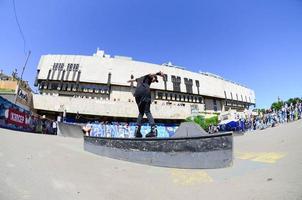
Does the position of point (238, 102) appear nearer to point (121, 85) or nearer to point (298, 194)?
point (121, 85)

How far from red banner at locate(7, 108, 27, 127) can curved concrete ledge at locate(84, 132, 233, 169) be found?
1677 centimetres

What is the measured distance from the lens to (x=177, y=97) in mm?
63625

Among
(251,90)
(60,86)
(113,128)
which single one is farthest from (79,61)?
(251,90)

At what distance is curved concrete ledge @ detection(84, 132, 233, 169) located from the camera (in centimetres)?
551

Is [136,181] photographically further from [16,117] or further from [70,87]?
[70,87]

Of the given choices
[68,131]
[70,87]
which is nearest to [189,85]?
[70,87]

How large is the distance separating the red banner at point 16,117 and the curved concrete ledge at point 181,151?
16770 mm

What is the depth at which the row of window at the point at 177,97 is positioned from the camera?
200 feet

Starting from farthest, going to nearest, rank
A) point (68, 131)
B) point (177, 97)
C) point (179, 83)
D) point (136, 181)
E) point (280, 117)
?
point (177, 97) → point (179, 83) → point (280, 117) → point (68, 131) → point (136, 181)

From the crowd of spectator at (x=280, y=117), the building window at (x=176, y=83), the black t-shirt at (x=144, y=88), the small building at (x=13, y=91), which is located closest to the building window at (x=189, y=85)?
the building window at (x=176, y=83)

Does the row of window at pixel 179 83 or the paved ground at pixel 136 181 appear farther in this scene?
the row of window at pixel 179 83

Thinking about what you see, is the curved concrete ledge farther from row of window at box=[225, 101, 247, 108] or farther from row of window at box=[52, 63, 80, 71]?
row of window at box=[225, 101, 247, 108]

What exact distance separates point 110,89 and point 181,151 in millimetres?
51171

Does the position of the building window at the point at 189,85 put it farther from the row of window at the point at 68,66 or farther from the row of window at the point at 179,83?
the row of window at the point at 68,66
